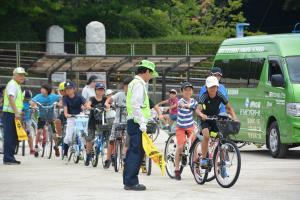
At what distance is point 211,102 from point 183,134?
162 centimetres

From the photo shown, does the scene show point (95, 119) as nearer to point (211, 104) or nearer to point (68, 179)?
point (68, 179)

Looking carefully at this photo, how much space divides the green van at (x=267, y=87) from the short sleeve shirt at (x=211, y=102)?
567 centimetres

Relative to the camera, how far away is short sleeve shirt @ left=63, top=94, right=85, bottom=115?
70.2ft

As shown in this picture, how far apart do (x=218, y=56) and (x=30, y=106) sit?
15.3 feet

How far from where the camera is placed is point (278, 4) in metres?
51.7

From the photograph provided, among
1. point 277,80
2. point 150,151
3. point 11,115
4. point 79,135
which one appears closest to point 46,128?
point 79,135

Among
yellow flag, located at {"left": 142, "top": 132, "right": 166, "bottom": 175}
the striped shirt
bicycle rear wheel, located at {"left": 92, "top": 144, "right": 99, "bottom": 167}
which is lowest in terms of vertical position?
bicycle rear wheel, located at {"left": 92, "top": 144, "right": 99, "bottom": 167}

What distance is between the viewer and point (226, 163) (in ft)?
50.3

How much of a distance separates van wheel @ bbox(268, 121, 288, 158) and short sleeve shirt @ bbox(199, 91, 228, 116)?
615 cm

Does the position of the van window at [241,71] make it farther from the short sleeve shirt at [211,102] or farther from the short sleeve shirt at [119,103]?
the short sleeve shirt at [211,102]

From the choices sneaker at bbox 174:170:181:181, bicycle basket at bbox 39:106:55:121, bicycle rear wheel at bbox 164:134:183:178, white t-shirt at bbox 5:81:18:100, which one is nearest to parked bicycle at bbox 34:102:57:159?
bicycle basket at bbox 39:106:55:121

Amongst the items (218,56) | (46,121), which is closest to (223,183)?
(46,121)

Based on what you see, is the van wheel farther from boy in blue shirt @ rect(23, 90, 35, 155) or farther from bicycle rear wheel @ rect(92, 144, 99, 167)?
boy in blue shirt @ rect(23, 90, 35, 155)

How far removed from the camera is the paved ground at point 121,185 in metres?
14.3
